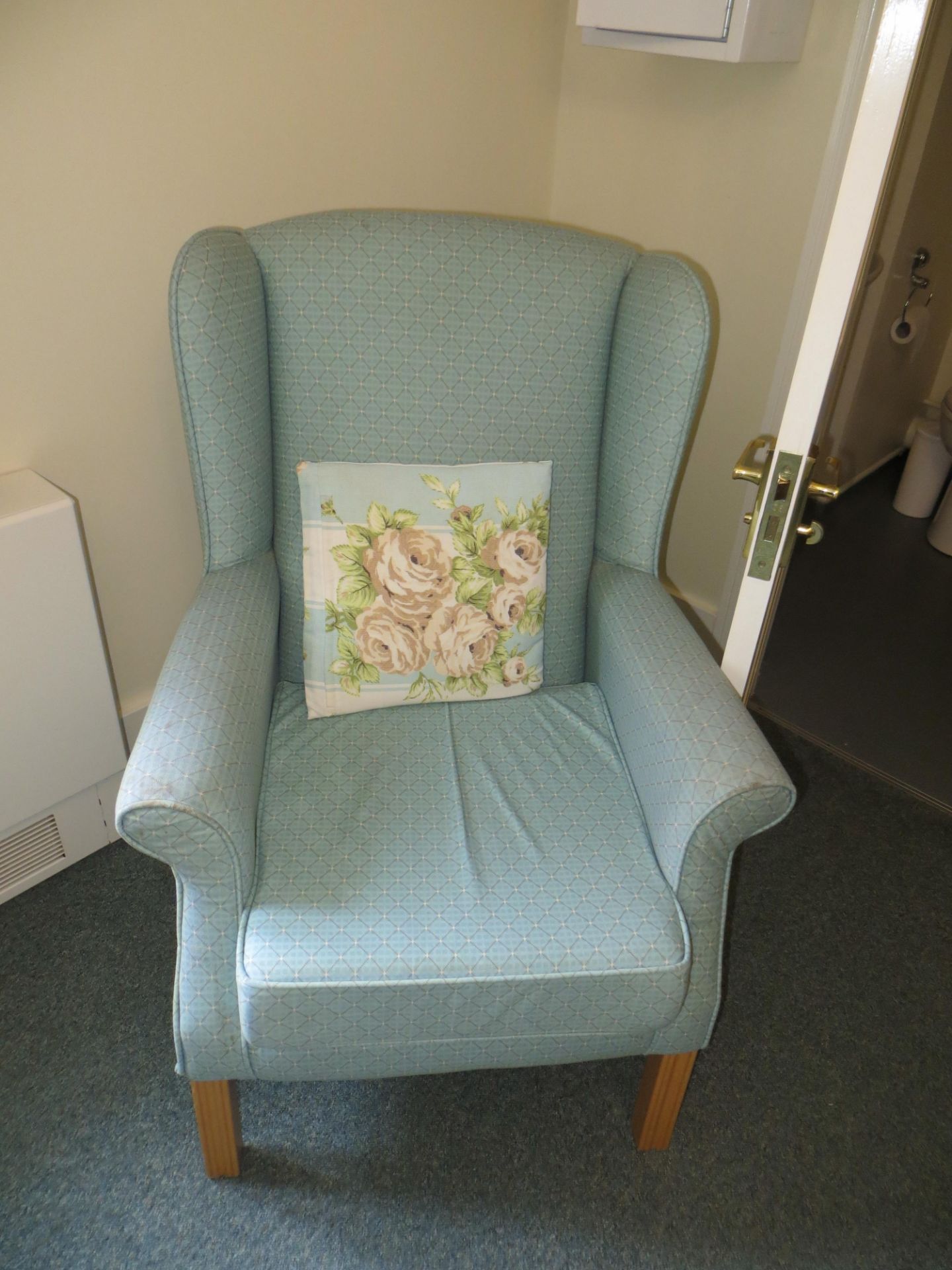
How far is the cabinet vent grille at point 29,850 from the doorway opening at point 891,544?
4.81 feet

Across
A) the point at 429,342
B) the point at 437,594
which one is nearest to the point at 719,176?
the point at 429,342

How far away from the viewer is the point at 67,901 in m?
1.55

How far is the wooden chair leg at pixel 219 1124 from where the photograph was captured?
1.10 m

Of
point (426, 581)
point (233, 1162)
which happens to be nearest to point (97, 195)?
point (426, 581)

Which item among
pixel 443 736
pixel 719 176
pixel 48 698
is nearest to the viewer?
pixel 443 736

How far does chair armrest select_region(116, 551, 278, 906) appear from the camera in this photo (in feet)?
3.12

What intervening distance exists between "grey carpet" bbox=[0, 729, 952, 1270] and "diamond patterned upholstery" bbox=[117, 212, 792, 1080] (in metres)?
0.26

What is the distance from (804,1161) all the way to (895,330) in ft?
7.22

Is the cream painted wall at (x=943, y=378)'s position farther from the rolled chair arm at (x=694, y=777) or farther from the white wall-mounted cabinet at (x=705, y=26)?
the rolled chair arm at (x=694, y=777)

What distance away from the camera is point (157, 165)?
4.46ft

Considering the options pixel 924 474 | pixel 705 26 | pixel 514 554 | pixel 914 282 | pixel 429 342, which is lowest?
pixel 924 474

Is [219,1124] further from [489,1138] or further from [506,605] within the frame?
[506,605]

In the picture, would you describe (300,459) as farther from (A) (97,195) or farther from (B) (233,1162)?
(B) (233,1162)

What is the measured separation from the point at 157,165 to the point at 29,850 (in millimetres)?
1103
